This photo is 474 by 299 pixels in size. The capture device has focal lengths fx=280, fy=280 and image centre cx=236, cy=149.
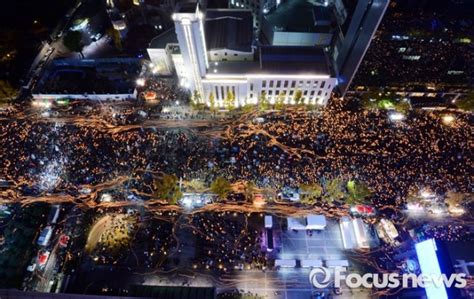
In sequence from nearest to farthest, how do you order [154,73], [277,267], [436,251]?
1. [436,251]
2. [277,267]
3. [154,73]

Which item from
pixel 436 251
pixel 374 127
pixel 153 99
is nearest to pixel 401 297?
pixel 436 251

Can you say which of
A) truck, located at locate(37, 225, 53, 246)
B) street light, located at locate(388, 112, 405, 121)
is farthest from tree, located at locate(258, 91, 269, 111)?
truck, located at locate(37, 225, 53, 246)

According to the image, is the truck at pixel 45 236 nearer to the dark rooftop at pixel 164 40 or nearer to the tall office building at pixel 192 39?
the tall office building at pixel 192 39

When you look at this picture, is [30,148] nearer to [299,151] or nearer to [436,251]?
[299,151]

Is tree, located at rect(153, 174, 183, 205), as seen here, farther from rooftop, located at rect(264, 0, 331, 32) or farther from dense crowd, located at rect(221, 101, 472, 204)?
rooftop, located at rect(264, 0, 331, 32)

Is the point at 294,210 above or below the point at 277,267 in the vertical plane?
above

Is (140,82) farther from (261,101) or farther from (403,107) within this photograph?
(403,107)

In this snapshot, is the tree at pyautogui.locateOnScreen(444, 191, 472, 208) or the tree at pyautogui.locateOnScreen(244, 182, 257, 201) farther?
the tree at pyautogui.locateOnScreen(244, 182, 257, 201)
